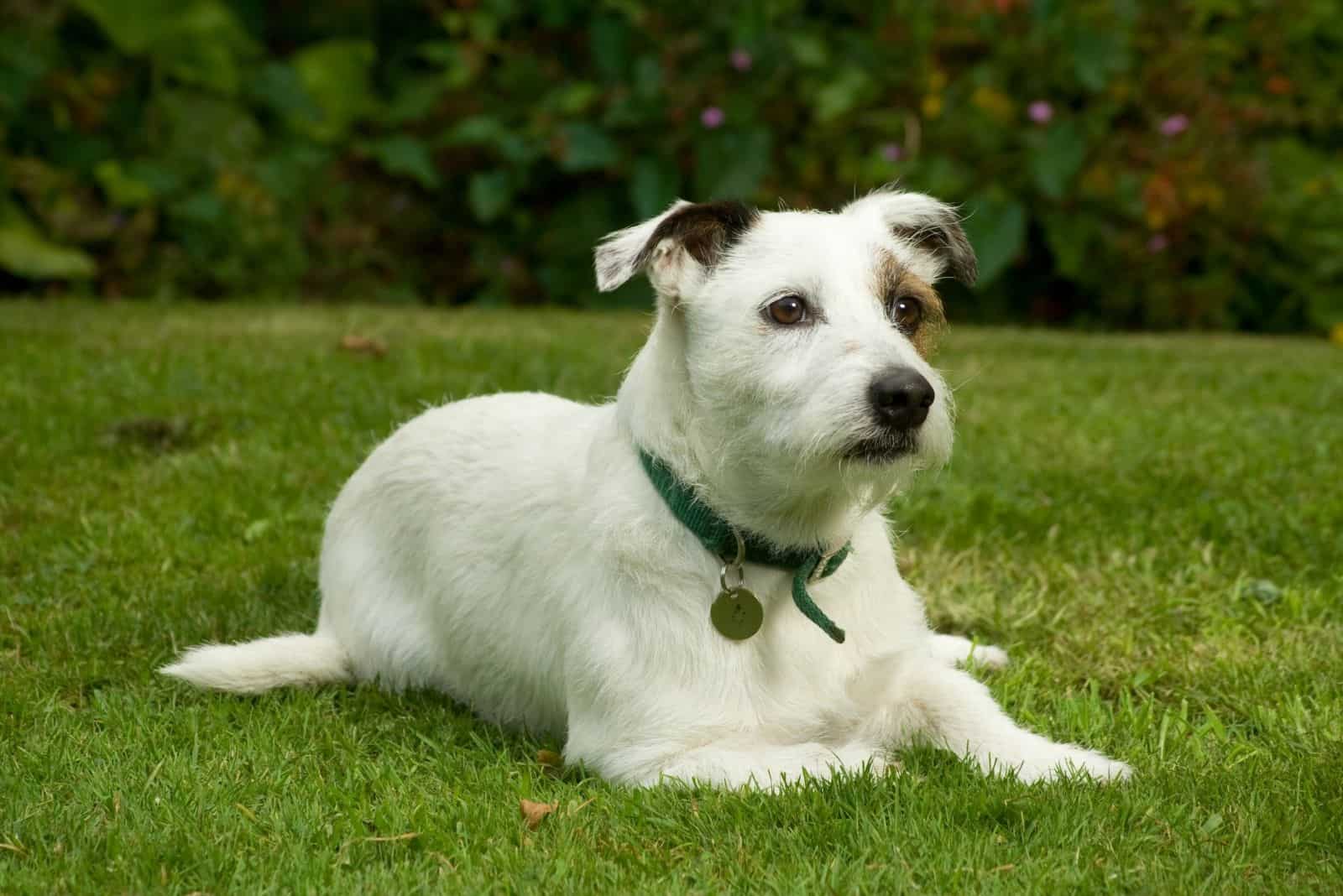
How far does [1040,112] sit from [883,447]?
9.00 metres

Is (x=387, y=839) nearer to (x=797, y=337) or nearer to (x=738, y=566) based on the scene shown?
(x=738, y=566)

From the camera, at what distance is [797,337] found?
339 cm

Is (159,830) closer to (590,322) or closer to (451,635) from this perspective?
(451,635)

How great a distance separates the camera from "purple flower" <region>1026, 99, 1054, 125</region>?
1149cm

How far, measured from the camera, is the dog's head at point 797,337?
10.5ft

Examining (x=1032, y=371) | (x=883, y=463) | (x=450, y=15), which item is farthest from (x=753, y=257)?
(x=450, y=15)

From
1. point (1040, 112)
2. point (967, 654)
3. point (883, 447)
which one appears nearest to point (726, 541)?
point (883, 447)

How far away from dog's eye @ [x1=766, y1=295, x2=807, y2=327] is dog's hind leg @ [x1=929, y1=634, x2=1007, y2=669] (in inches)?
46.8

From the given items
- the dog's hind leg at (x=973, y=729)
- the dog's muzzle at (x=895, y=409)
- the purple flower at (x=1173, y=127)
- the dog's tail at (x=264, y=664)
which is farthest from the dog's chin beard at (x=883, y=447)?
the purple flower at (x=1173, y=127)

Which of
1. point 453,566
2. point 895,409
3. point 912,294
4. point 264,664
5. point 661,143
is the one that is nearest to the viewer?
point 895,409

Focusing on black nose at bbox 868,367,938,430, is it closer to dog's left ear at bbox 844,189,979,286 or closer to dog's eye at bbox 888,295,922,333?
dog's eye at bbox 888,295,922,333

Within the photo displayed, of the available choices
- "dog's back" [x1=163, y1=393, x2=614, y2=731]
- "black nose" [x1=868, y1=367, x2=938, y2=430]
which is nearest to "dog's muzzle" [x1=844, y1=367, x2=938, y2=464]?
"black nose" [x1=868, y1=367, x2=938, y2=430]

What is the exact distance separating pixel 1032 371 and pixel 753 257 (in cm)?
541

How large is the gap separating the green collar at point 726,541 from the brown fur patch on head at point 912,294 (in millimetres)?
599
